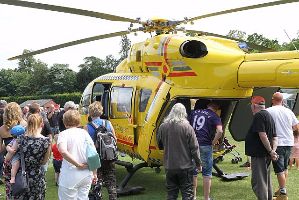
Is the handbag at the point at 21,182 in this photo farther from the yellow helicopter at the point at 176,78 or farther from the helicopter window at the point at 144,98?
the helicopter window at the point at 144,98

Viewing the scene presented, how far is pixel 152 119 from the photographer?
6.90 metres

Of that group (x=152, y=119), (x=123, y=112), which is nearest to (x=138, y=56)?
(x=123, y=112)

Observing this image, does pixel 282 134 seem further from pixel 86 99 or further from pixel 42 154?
pixel 86 99

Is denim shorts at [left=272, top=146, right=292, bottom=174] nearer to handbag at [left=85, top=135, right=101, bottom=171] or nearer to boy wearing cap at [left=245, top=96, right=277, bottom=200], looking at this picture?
boy wearing cap at [left=245, top=96, right=277, bottom=200]

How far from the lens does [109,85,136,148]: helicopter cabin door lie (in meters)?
7.56

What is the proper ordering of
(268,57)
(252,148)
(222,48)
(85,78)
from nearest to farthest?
(252,148)
(268,57)
(222,48)
(85,78)

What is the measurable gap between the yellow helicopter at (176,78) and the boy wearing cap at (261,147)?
0.59 metres

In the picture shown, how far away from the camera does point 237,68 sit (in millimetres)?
6270

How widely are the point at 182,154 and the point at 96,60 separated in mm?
65803

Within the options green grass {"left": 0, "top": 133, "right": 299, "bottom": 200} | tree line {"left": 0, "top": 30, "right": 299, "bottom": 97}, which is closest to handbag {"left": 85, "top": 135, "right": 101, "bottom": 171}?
green grass {"left": 0, "top": 133, "right": 299, "bottom": 200}

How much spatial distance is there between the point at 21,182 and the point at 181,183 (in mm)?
1927

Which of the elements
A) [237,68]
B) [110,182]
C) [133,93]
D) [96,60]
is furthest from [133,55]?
[96,60]

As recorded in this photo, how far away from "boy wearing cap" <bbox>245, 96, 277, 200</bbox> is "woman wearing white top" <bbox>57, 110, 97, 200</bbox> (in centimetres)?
230

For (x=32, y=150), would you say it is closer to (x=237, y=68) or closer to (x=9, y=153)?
(x=9, y=153)
